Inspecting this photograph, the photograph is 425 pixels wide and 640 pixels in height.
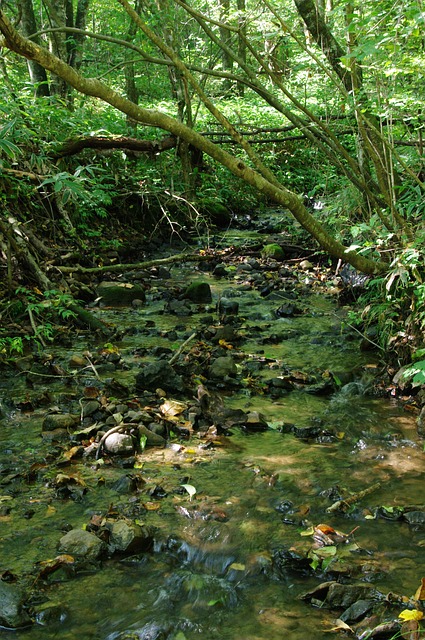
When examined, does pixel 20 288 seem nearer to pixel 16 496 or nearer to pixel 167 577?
pixel 16 496

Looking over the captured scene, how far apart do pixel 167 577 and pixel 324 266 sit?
820 cm

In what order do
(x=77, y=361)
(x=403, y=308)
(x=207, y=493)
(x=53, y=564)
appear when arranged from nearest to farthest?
1. (x=53, y=564)
2. (x=207, y=493)
3. (x=403, y=308)
4. (x=77, y=361)

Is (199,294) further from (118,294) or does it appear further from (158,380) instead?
(158,380)

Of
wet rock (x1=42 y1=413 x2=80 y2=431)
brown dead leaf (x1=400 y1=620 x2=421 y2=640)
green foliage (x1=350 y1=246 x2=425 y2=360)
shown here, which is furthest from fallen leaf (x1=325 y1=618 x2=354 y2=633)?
green foliage (x1=350 y1=246 x2=425 y2=360)

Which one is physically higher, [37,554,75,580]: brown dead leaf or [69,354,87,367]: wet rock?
[37,554,75,580]: brown dead leaf

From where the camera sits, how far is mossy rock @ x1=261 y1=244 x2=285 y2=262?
11180mm

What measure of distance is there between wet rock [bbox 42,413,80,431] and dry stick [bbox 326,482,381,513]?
203 cm

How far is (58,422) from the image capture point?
4.48 m

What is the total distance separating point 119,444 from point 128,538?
106 centimetres

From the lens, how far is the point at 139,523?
3.41 meters

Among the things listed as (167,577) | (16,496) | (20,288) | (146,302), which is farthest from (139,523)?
(146,302)

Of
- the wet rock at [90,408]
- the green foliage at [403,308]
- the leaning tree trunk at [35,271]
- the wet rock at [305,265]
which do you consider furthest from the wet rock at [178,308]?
the wet rock at [90,408]

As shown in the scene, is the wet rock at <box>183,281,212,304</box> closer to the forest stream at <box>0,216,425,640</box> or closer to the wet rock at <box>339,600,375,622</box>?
the forest stream at <box>0,216,425,640</box>

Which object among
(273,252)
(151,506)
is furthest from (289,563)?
(273,252)
